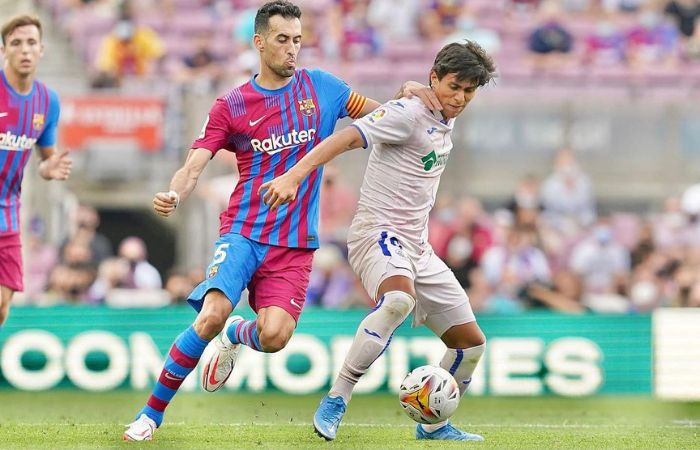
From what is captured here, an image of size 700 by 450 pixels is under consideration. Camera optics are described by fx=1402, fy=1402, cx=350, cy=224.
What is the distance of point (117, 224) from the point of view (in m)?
18.8

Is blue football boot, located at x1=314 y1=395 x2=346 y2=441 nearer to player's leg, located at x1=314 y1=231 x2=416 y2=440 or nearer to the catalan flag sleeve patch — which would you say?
player's leg, located at x1=314 y1=231 x2=416 y2=440

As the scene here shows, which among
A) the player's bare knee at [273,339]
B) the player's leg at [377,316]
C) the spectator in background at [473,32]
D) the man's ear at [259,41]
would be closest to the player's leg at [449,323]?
the player's leg at [377,316]

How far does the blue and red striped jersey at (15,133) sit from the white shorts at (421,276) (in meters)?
2.64

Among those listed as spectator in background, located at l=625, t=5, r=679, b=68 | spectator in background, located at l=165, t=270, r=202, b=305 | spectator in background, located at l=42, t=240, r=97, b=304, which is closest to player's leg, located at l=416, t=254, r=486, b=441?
spectator in background, located at l=165, t=270, r=202, b=305

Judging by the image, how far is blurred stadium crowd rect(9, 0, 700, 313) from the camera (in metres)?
16.0

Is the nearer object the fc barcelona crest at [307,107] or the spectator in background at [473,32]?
the fc barcelona crest at [307,107]

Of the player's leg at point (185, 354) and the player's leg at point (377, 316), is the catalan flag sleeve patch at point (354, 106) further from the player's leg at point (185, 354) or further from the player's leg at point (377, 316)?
the player's leg at point (185, 354)

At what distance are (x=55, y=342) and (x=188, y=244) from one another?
13.1 ft

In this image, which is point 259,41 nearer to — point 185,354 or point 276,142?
point 276,142

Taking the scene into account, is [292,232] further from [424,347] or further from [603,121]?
[603,121]

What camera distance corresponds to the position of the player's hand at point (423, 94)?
8.27m

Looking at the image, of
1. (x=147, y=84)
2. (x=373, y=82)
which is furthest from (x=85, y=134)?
(x=373, y=82)

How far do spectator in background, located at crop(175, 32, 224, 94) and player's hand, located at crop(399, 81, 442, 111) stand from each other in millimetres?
10449

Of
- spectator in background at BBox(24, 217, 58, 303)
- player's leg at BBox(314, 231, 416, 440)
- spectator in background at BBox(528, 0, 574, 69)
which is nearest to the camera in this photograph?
player's leg at BBox(314, 231, 416, 440)
